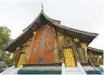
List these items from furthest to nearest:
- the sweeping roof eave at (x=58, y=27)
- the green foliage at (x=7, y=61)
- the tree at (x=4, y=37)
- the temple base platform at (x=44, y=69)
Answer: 1. the tree at (x=4, y=37)
2. the green foliage at (x=7, y=61)
3. the sweeping roof eave at (x=58, y=27)
4. the temple base platform at (x=44, y=69)

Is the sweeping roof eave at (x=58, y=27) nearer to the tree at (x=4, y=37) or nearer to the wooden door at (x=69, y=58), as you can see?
the wooden door at (x=69, y=58)

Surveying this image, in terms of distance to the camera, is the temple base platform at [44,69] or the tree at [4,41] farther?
the tree at [4,41]

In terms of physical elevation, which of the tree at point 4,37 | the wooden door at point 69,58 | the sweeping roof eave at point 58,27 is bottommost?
the wooden door at point 69,58

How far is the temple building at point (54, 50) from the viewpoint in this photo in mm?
6664

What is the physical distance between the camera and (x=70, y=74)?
18.4 feet

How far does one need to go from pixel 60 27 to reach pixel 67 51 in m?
1.66

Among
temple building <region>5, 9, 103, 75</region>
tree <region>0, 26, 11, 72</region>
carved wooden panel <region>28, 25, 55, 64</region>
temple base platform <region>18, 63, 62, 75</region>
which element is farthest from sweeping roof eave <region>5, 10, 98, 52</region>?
tree <region>0, 26, 11, 72</region>

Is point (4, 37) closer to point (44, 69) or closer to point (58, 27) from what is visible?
point (58, 27)

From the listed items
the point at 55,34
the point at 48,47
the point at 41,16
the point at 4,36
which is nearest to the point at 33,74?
the point at 48,47

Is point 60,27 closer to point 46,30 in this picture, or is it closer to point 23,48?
point 46,30

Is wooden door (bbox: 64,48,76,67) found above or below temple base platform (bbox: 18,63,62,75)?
above

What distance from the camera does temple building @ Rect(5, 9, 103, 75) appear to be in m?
6.66

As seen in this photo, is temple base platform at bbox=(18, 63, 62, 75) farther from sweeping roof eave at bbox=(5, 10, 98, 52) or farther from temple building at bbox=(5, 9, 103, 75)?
sweeping roof eave at bbox=(5, 10, 98, 52)

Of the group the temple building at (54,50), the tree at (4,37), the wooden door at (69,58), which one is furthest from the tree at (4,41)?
the wooden door at (69,58)
